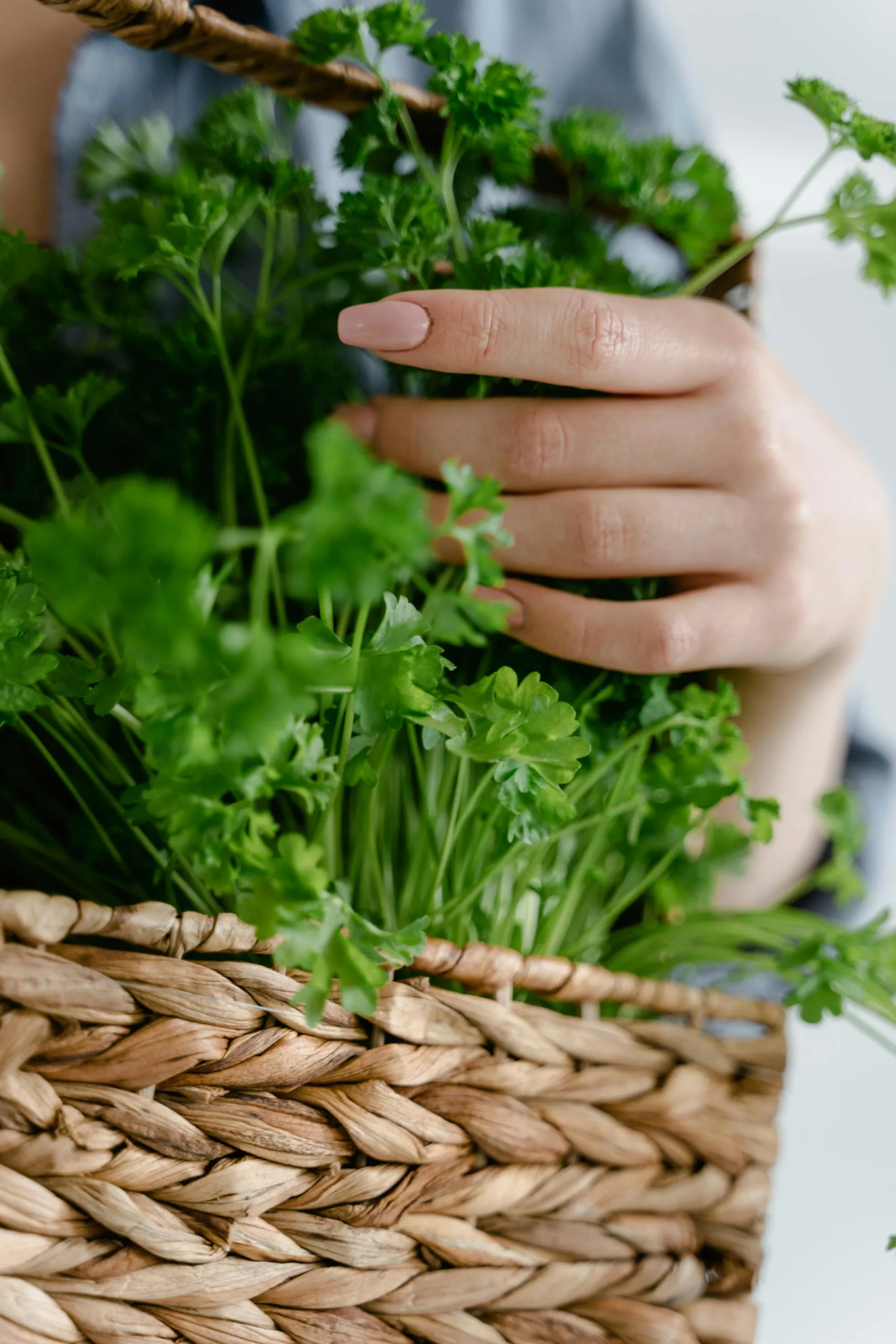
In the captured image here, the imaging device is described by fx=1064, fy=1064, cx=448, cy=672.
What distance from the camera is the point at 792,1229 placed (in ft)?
4.44

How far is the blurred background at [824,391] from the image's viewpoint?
1268mm

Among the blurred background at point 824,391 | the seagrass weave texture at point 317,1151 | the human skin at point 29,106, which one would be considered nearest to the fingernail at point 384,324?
the seagrass weave texture at point 317,1151

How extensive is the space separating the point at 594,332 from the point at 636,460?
3.8 inches

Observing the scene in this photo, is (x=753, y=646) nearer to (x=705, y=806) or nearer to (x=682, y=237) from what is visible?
(x=705, y=806)

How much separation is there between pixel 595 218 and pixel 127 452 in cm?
40

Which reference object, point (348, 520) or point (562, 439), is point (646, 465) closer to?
point (562, 439)

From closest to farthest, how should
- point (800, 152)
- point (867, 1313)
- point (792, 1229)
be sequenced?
point (867, 1313), point (792, 1229), point (800, 152)

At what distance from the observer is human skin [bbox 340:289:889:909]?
60 cm

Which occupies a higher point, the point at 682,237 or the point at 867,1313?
the point at 682,237

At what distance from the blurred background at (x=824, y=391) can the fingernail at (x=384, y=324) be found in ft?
2.54

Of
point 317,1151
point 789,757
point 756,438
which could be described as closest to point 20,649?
point 317,1151

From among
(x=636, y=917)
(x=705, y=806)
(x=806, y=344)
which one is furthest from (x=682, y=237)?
(x=806, y=344)

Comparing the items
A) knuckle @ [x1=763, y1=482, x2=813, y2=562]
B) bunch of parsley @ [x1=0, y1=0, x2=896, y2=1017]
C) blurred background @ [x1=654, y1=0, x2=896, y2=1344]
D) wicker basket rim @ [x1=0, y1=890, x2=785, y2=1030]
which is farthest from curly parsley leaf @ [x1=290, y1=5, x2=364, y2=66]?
blurred background @ [x1=654, y1=0, x2=896, y2=1344]

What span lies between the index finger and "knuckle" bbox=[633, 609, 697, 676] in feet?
0.48
